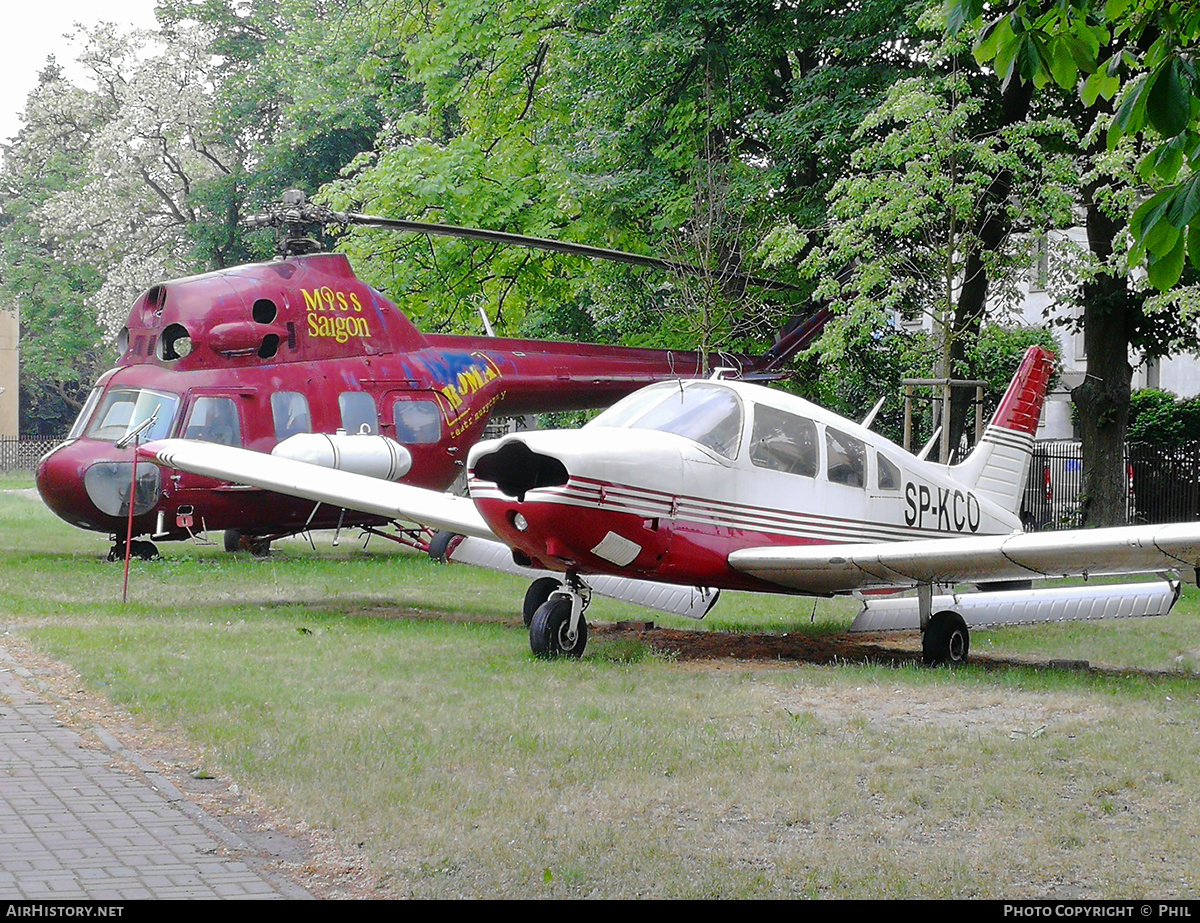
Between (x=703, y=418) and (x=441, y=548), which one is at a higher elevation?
(x=703, y=418)

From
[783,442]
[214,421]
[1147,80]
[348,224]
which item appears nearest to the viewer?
[1147,80]

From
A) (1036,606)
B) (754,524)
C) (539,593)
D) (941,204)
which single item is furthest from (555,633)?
(941,204)

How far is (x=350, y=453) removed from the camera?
15.9 metres

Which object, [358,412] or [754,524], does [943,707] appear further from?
[358,412]

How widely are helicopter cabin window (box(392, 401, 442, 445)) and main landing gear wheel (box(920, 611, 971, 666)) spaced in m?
9.24

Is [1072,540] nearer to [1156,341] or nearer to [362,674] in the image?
[362,674]

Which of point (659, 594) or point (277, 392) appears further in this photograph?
point (277, 392)

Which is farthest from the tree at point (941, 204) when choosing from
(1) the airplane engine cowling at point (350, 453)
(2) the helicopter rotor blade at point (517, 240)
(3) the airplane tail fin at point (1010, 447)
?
(1) the airplane engine cowling at point (350, 453)

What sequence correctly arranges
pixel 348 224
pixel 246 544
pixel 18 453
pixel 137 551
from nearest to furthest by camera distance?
1. pixel 348 224
2. pixel 137 551
3. pixel 246 544
4. pixel 18 453

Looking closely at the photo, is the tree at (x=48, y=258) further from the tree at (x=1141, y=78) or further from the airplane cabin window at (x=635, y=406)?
the tree at (x=1141, y=78)

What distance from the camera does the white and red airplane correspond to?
32.6 feet

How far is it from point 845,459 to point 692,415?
5.08ft

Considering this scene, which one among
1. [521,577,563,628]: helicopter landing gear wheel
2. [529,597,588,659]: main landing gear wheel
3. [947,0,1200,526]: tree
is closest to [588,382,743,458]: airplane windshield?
[529,597,588,659]: main landing gear wheel

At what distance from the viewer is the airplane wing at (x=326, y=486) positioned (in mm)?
12514
